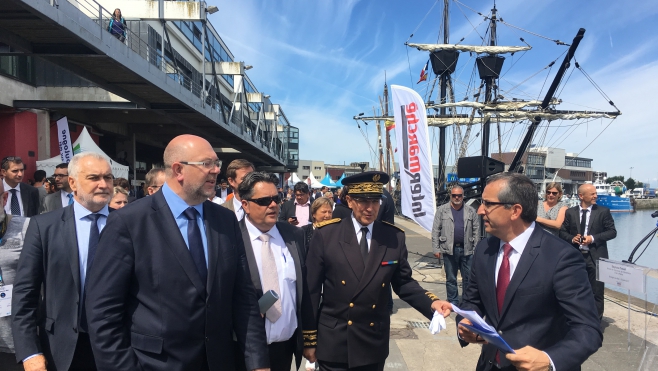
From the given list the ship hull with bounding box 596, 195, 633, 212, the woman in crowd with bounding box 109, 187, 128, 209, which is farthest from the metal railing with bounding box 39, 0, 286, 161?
the ship hull with bounding box 596, 195, 633, 212

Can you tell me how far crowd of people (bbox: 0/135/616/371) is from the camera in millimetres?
1792

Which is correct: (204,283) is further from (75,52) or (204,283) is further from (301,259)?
(75,52)

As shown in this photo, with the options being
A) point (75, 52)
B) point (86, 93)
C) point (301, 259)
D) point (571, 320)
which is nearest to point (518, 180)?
point (571, 320)

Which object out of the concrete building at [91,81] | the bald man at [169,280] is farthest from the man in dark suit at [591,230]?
the concrete building at [91,81]

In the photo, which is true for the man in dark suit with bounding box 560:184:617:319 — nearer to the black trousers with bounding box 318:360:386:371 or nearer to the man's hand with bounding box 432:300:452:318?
the man's hand with bounding box 432:300:452:318

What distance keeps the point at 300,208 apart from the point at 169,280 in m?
5.21

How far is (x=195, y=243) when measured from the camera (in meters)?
1.93

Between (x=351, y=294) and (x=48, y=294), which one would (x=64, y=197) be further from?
(x=351, y=294)

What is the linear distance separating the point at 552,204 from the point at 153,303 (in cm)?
609

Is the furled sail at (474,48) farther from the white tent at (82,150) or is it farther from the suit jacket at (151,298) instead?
the suit jacket at (151,298)

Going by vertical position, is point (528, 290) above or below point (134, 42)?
below

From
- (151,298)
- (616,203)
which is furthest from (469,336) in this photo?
(616,203)

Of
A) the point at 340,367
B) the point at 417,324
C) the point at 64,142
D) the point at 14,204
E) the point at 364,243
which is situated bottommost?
the point at 417,324

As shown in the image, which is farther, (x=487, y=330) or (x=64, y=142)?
(x=64, y=142)
